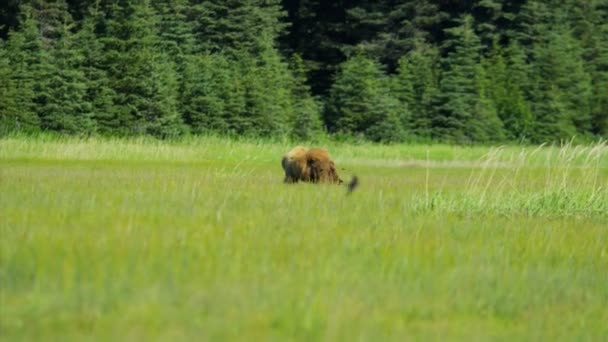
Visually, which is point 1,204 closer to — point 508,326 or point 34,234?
point 34,234

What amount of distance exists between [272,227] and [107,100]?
103 ft

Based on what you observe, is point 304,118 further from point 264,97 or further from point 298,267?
point 298,267

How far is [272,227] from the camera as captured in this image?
9.32 m

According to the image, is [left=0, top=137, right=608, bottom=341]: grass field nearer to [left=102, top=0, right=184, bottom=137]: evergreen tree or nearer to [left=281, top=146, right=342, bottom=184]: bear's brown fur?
[left=281, top=146, right=342, bottom=184]: bear's brown fur

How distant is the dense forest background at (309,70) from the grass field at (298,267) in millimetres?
26536

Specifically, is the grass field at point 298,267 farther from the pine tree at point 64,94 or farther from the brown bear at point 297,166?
the pine tree at point 64,94

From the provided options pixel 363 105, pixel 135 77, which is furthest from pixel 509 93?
pixel 135 77

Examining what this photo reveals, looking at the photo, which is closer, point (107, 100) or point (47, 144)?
point (47, 144)

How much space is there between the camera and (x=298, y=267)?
22.3 feet

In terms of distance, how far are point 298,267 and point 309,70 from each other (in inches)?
2136

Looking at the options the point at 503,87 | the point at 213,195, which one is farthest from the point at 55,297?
the point at 503,87

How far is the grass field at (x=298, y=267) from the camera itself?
5.18m

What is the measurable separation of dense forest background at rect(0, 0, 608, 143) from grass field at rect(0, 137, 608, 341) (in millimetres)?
26536

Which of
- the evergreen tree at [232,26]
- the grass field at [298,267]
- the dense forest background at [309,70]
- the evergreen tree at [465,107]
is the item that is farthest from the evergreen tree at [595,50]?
the grass field at [298,267]
